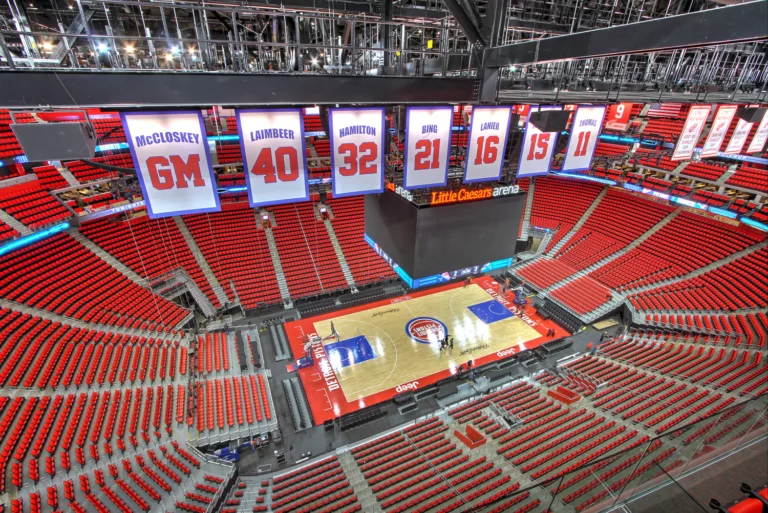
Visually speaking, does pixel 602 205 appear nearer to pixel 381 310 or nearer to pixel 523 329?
pixel 523 329

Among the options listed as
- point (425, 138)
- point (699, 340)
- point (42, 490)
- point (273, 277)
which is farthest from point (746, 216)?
point (42, 490)

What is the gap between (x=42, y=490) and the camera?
8.62m

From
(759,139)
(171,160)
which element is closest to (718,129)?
(759,139)

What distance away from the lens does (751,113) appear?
8.12 meters

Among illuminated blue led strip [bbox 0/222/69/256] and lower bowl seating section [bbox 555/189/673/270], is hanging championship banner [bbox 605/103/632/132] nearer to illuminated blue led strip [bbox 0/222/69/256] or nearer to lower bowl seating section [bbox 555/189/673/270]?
lower bowl seating section [bbox 555/189/673/270]

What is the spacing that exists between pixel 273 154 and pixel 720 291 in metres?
20.2

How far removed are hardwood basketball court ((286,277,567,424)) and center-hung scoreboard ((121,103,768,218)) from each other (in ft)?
29.9

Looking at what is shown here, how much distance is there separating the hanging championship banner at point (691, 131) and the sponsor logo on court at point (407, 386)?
10.8m

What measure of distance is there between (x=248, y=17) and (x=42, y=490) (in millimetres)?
19021

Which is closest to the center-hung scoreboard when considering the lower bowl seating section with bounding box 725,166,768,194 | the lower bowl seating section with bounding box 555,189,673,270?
the lower bowl seating section with bounding box 555,189,673,270

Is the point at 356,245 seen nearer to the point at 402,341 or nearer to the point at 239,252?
the point at 239,252

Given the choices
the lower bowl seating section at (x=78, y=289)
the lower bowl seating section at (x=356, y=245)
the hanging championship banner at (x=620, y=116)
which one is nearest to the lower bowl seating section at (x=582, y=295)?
the lower bowl seating section at (x=356, y=245)

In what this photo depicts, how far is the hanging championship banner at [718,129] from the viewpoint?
8.65 meters

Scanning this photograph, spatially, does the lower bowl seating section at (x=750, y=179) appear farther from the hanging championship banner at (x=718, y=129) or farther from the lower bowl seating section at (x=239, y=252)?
the lower bowl seating section at (x=239, y=252)
